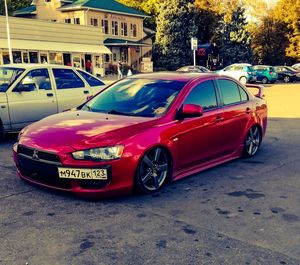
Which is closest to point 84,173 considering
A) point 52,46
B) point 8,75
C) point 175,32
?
point 8,75

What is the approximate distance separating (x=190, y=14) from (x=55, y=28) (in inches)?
730

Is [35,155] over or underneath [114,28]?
underneath

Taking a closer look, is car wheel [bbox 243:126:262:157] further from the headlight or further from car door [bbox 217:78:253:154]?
the headlight

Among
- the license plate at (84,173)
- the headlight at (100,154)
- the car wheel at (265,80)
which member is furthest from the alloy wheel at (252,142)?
the car wheel at (265,80)

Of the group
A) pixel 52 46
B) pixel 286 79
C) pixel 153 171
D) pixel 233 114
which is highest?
pixel 52 46

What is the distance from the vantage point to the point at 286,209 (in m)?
4.87

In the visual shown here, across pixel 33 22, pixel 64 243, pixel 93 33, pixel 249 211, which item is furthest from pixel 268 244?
pixel 93 33

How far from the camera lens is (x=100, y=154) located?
4.83m

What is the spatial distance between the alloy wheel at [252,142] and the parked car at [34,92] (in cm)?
423

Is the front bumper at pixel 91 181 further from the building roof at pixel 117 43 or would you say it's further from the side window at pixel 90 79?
the building roof at pixel 117 43

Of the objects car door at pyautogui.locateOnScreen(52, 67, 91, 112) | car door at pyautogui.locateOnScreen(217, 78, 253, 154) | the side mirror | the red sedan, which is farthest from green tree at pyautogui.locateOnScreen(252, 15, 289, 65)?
the side mirror

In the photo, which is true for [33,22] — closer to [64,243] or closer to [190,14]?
[190,14]

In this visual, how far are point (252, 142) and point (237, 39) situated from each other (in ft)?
152

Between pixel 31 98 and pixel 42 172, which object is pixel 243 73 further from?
pixel 42 172
